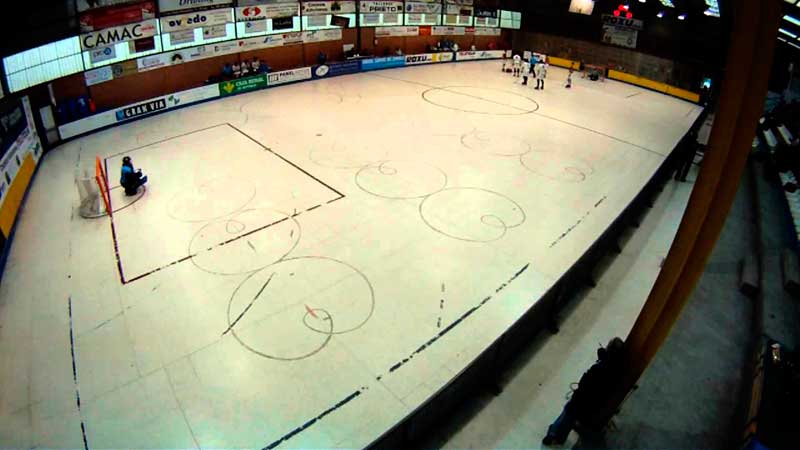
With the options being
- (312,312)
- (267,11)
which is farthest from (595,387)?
(267,11)

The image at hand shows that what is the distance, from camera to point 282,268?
27.3 ft

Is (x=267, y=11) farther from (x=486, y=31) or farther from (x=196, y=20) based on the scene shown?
(x=486, y=31)

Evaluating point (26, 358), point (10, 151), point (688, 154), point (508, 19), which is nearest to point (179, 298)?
A: point (26, 358)

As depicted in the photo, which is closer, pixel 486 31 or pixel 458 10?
pixel 458 10

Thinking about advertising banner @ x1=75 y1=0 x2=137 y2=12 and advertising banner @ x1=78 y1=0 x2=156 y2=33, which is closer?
advertising banner @ x1=75 y1=0 x2=137 y2=12

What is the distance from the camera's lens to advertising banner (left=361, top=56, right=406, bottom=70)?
22.8 m

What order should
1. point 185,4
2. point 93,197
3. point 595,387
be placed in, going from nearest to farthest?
point 595,387 → point 93,197 → point 185,4

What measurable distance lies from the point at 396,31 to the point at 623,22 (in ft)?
41.1

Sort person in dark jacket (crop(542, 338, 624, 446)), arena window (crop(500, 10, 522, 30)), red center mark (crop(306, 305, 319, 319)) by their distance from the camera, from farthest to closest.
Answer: arena window (crop(500, 10, 522, 30))
red center mark (crop(306, 305, 319, 319))
person in dark jacket (crop(542, 338, 624, 446))

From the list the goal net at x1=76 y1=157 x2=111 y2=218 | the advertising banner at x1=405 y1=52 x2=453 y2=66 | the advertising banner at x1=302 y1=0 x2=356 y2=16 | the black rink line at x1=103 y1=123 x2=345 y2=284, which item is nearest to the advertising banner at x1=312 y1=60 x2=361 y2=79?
the advertising banner at x1=302 y1=0 x2=356 y2=16

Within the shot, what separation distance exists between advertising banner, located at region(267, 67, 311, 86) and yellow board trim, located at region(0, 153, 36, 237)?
10.00 meters

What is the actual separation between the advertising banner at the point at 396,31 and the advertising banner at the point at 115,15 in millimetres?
11723

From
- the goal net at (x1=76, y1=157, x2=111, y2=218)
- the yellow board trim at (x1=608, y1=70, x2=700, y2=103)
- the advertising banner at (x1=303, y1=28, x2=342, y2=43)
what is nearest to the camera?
the goal net at (x1=76, y1=157, x2=111, y2=218)

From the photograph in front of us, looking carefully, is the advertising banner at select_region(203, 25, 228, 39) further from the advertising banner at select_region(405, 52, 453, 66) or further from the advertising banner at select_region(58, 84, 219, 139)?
the advertising banner at select_region(405, 52, 453, 66)
